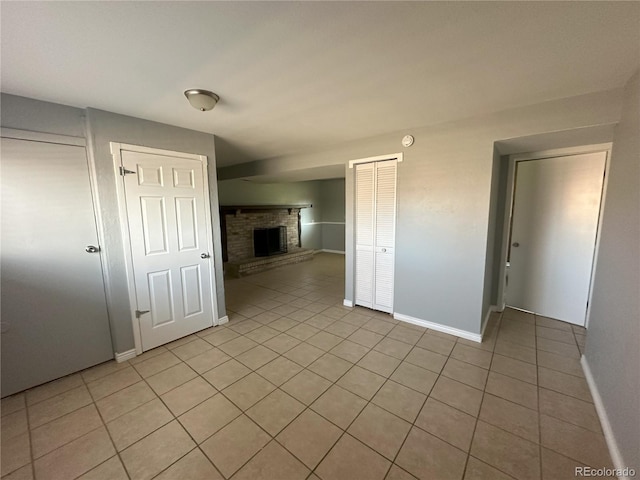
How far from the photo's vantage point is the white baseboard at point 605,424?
137 cm

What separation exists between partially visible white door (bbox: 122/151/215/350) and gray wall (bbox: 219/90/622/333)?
2.02 metres

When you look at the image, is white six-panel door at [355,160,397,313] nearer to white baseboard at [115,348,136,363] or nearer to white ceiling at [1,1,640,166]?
white ceiling at [1,1,640,166]

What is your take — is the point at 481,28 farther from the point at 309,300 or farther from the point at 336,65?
the point at 309,300

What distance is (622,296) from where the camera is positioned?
5.08 feet

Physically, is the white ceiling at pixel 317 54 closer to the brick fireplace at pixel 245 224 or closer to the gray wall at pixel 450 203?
the gray wall at pixel 450 203

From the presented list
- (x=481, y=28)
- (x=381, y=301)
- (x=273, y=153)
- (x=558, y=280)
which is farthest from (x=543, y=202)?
(x=273, y=153)

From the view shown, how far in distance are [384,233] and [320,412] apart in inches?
81.5

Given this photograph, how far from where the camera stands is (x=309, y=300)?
3.94 m

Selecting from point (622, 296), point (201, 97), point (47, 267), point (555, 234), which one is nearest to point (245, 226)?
point (47, 267)

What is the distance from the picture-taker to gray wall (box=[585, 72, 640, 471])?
1.33 m

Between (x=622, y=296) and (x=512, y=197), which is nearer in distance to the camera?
(x=622, y=296)

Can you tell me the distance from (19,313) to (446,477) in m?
3.09

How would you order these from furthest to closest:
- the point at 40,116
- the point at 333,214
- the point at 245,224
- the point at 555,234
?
the point at 333,214 < the point at 245,224 < the point at 555,234 < the point at 40,116

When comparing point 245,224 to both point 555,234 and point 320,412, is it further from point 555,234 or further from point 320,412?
point 555,234
